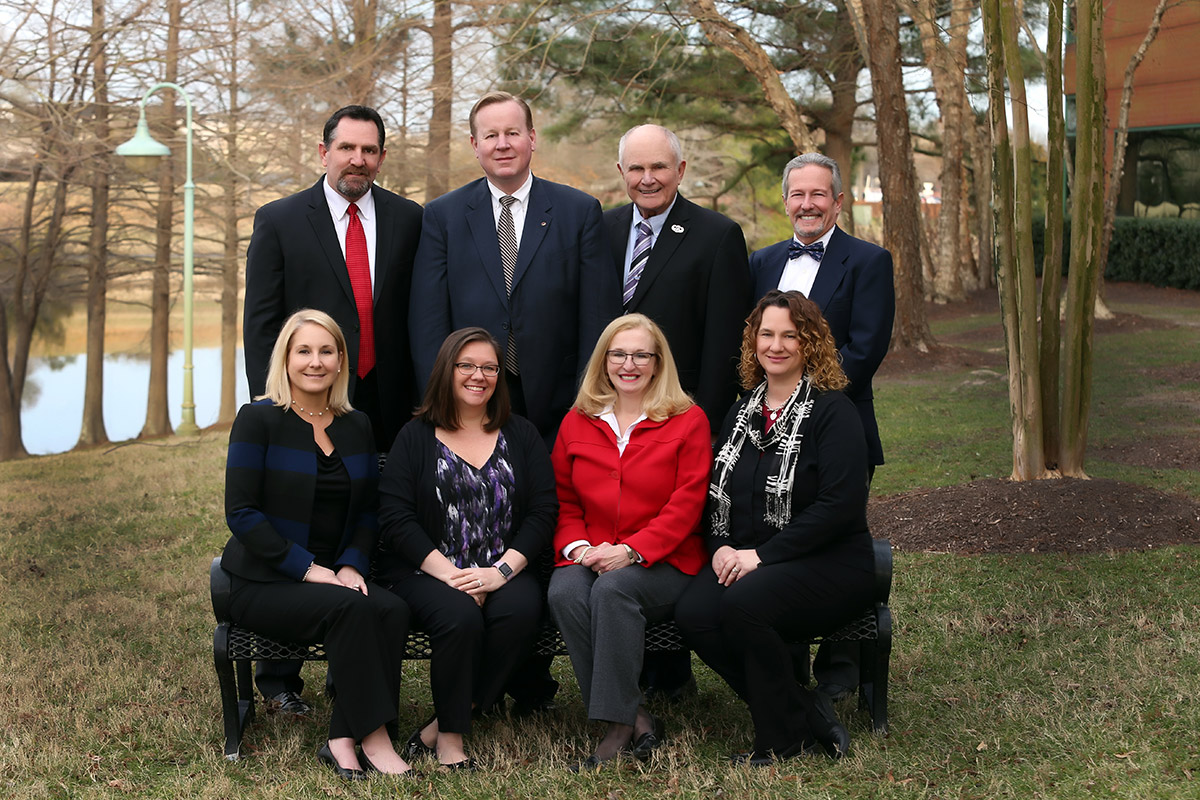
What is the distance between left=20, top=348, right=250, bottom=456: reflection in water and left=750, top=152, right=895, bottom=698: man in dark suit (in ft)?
67.8

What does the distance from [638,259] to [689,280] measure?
227 mm

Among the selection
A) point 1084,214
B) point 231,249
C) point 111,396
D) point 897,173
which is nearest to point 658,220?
point 1084,214

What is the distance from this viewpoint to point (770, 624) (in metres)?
3.75

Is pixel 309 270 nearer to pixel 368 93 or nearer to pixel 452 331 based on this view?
pixel 452 331

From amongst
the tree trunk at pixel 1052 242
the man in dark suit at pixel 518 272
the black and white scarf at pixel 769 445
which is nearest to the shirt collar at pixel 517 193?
the man in dark suit at pixel 518 272

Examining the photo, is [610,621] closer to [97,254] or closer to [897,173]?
[897,173]

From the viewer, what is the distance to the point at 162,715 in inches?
171

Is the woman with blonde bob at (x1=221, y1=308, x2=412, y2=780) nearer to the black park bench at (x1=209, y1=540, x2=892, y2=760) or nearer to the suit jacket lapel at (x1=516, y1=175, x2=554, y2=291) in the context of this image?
the black park bench at (x1=209, y1=540, x2=892, y2=760)

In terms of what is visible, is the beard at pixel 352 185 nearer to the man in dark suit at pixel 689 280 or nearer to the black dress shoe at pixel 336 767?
the man in dark suit at pixel 689 280

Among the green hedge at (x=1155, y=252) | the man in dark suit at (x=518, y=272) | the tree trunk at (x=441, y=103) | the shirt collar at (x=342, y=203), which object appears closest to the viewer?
the man in dark suit at (x=518, y=272)

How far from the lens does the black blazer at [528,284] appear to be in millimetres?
4254

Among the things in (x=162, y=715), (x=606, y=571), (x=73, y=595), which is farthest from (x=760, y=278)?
(x=73, y=595)

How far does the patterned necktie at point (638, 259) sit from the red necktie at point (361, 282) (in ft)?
3.17

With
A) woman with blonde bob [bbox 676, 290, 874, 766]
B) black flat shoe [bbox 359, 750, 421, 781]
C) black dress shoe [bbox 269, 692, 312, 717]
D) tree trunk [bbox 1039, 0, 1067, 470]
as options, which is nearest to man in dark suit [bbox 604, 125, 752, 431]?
woman with blonde bob [bbox 676, 290, 874, 766]
